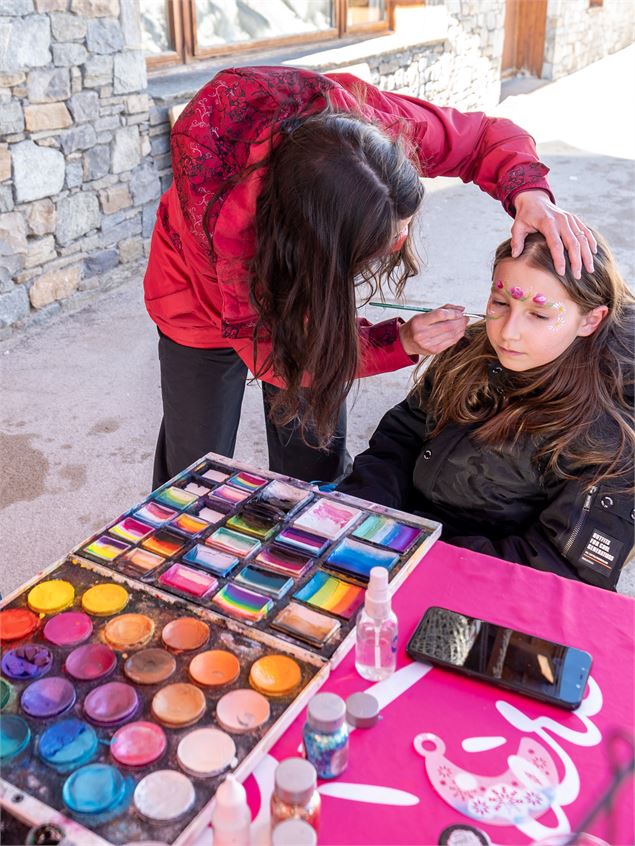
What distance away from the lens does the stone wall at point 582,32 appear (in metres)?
8.34

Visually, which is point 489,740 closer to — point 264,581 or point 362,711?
point 362,711

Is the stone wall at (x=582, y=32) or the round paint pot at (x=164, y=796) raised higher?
the stone wall at (x=582, y=32)

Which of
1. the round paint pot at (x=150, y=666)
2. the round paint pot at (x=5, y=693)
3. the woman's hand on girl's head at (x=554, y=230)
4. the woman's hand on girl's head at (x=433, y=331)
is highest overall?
the woman's hand on girl's head at (x=554, y=230)

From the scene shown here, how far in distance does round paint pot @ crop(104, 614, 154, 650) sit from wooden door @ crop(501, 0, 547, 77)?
8.63 meters

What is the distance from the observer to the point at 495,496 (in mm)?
1524

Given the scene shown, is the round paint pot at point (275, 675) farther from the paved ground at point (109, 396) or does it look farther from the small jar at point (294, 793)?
the paved ground at point (109, 396)

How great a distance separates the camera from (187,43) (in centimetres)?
428

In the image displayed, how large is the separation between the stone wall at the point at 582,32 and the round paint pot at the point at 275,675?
888 cm

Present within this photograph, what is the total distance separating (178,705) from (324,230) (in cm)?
64

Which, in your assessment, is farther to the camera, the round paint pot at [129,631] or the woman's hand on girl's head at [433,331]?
the woman's hand on girl's head at [433,331]

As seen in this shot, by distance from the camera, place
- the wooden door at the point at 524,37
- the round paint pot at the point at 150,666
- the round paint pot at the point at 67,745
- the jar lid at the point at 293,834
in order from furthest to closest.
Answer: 1. the wooden door at the point at 524,37
2. the round paint pot at the point at 150,666
3. the round paint pot at the point at 67,745
4. the jar lid at the point at 293,834

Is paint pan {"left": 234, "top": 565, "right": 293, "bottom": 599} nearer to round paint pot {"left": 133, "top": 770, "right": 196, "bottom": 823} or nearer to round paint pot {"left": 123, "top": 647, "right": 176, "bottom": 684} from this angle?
round paint pot {"left": 123, "top": 647, "right": 176, "bottom": 684}

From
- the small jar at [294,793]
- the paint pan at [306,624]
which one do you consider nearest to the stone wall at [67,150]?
the paint pan at [306,624]

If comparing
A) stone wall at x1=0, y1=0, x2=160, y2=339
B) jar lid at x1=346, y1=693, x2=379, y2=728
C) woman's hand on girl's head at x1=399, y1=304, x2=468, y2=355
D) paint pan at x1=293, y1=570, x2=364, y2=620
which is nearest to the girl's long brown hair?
woman's hand on girl's head at x1=399, y1=304, x2=468, y2=355
